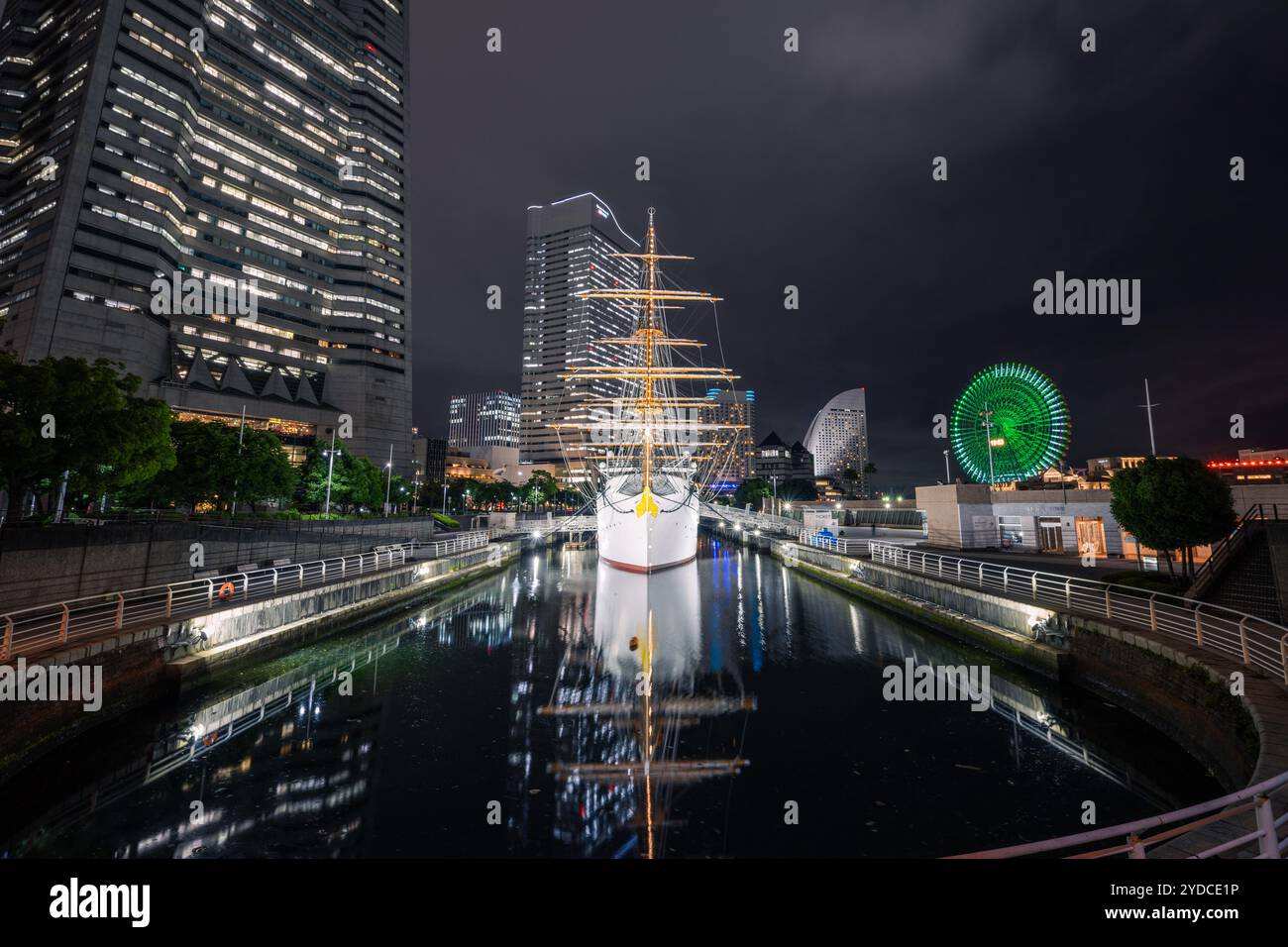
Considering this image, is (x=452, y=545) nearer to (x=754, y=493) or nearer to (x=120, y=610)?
(x=120, y=610)

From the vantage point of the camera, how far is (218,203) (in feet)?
257

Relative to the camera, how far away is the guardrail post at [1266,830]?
3.51 m

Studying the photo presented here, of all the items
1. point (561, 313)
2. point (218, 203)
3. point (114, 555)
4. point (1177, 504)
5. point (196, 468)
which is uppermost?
point (561, 313)

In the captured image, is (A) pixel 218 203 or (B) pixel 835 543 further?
(A) pixel 218 203

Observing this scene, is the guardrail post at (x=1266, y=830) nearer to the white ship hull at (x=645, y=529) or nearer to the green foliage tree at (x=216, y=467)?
the white ship hull at (x=645, y=529)

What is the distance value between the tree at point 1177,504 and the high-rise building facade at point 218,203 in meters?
93.8

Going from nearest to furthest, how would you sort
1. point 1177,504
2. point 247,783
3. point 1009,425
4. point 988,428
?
point 247,783
point 1177,504
point 988,428
point 1009,425

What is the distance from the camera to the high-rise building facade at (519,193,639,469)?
17412 cm

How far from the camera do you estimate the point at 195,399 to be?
2761 inches

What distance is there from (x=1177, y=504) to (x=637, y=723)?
640 inches

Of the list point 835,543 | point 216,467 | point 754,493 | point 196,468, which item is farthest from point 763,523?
point 196,468

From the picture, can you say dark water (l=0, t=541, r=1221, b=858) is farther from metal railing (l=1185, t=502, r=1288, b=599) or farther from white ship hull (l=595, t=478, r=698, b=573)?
white ship hull (l=595, t=478, r=698, b=573)

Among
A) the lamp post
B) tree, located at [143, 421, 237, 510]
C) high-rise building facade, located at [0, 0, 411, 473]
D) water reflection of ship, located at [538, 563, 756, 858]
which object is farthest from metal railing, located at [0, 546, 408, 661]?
high-rise building facade, located at [0, 0, 411, 473]

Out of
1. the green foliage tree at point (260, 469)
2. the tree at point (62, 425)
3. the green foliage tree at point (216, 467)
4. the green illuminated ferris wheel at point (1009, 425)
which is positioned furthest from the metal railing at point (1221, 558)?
the green foliage tree at point (216, 467)
